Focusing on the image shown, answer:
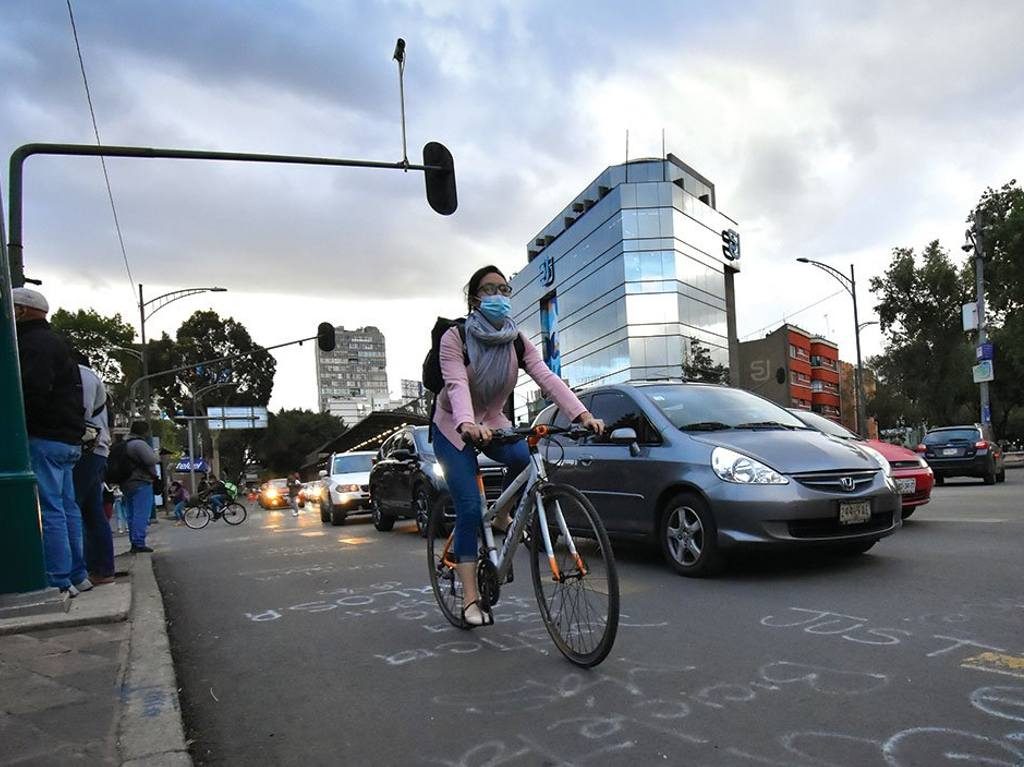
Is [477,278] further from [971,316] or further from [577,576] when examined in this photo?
[971,316]

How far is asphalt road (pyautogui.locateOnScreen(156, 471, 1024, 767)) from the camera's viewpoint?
8.74 ft

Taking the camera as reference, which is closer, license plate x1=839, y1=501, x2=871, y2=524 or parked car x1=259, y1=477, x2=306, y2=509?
license plate x1=839, y1=501, x2=871, y2=524

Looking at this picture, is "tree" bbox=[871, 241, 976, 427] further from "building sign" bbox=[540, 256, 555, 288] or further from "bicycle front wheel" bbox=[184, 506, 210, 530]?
"bicycle front wheel" bbox=[184, 506, 210, 530]

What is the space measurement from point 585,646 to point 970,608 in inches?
93.0

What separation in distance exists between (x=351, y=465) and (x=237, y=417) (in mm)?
43518

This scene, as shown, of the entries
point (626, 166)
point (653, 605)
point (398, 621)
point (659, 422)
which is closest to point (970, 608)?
point (653, 605)

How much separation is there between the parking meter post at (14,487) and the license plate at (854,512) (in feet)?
16.6

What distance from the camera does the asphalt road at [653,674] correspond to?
2.66 meters

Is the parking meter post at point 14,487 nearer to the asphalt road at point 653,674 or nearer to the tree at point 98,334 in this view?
the asphalt road at point 653,674

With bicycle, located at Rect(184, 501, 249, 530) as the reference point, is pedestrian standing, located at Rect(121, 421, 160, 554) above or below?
above

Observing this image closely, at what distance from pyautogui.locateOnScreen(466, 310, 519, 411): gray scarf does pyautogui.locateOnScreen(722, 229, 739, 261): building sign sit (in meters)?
56.7

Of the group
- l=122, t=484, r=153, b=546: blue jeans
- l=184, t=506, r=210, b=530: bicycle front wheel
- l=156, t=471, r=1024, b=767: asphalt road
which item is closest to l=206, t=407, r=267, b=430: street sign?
l=184, t=506, r=210, b=530: bicycle front wheel

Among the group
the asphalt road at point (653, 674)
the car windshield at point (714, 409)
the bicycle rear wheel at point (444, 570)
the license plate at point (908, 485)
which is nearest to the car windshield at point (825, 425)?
the license plate at point (908, 485)

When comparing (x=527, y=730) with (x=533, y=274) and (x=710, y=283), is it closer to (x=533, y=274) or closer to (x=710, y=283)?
(x=710, y=283)
